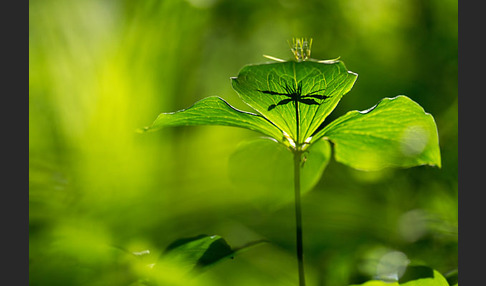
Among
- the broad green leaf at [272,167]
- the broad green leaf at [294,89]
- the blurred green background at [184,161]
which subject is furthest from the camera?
the blurred green background at [184,161]

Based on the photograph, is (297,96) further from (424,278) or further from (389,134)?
(424,278)

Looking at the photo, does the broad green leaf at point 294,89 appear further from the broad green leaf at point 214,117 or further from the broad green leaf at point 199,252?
the broad green leaf at point 199,252

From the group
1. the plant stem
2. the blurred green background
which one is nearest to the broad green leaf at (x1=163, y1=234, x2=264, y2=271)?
the plant stem

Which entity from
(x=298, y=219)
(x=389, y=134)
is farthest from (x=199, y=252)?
(x=389, y=134)

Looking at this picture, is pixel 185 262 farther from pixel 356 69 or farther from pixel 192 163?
pixel 356 69

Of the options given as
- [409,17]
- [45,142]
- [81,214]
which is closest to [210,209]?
[81,214]

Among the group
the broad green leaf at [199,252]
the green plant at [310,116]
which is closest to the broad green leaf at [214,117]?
the green plant at [310,116]
